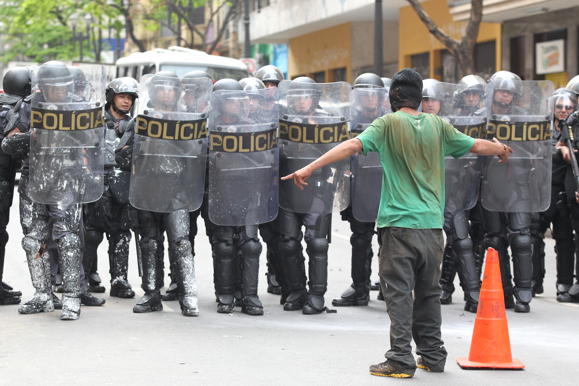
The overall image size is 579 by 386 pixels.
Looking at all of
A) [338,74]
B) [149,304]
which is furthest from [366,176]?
[338,74]

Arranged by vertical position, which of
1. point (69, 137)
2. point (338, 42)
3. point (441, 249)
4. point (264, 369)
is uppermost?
point (338, 42)

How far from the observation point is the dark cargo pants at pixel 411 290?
20.6 ft

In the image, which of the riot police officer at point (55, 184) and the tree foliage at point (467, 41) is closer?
the riot police officer at point (55, 184)

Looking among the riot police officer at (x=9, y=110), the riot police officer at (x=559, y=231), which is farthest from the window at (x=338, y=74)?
the riot police officer at (x=9, y=110)

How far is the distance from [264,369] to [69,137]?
2656 millimetres

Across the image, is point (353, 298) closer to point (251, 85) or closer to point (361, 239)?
point (361, 239)

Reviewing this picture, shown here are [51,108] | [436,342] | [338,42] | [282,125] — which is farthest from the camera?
[338,42]

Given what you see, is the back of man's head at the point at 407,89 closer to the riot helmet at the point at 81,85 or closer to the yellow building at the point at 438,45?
the riot helmet at the point at 81,85

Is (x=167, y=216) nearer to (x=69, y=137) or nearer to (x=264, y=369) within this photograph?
(x=69, y=137)

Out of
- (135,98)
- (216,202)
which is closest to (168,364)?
(216,202)

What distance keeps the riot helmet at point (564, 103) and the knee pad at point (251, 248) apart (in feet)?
9.06

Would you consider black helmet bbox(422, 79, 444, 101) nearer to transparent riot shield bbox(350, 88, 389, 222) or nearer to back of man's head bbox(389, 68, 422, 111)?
transparent riot shield bbox(350, 88, 389, 222)

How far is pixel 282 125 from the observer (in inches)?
341

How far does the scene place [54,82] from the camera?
320 inches
